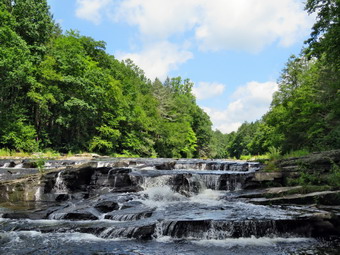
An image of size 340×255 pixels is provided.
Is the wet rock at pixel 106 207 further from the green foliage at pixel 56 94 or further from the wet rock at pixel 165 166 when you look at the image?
the green foliage at pixel 56 94

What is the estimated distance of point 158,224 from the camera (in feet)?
23.0

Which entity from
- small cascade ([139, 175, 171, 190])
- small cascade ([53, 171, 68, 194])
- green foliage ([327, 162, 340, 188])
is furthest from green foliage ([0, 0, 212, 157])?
green foliage ([327, 162, 340, 188])

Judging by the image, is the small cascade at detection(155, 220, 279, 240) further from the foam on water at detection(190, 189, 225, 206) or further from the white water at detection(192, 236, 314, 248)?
the foam on water at detection(190, 189, 225, 206)

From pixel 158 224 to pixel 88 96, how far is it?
83.7 feet

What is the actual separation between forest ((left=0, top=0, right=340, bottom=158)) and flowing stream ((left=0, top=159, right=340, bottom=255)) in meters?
10.7

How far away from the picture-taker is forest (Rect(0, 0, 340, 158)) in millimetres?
18281

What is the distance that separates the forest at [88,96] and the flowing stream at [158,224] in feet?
35.3

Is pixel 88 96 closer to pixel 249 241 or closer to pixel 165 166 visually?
pixel 165 166

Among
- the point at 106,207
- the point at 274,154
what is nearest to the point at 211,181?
the point at 106,207

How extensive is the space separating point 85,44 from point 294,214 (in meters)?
35.0

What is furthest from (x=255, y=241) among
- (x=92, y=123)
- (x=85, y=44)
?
(x=85, y=44)

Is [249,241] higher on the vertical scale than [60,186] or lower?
lower

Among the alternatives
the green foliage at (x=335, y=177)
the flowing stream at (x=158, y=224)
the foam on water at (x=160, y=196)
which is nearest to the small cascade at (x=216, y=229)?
the flowing stream at (x=158, y=224)

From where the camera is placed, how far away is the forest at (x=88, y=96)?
60.0 feet
